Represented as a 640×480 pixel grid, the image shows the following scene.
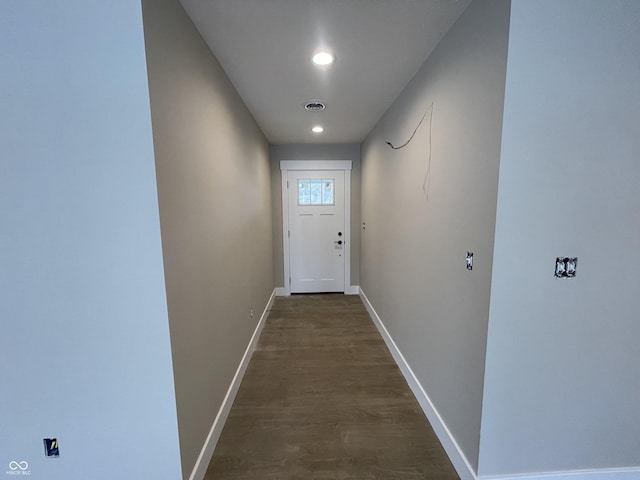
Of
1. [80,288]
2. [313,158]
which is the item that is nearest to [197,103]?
[80,288]

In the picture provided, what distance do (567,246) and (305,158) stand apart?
3.49 meters

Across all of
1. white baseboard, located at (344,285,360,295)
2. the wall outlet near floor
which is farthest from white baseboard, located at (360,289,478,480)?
white baseboard, located at (344,285,360,295)

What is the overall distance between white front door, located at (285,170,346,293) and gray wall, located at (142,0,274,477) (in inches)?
76.9

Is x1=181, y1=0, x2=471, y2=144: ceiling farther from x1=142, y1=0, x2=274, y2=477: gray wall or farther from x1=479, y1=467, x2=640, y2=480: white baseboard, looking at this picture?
x1=479, y1=467, x2=640, y2=480: white baseboard

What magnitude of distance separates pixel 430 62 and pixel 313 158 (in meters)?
2.58

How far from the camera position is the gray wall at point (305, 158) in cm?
409

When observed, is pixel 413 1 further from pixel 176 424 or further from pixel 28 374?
pixel 28 374

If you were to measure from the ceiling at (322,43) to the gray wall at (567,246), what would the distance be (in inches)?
21.7

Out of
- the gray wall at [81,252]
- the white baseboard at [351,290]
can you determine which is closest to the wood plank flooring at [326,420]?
the gray wall at [81,252]

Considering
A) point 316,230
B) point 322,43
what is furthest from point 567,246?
point 316,230

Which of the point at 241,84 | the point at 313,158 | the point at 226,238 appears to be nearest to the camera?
the point at 226,238

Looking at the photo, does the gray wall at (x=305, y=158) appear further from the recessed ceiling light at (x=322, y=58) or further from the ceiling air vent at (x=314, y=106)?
the recessed ceiling light at (x=322, y=58)

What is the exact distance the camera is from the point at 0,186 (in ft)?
3.34

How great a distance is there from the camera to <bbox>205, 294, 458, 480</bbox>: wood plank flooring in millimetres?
1416
